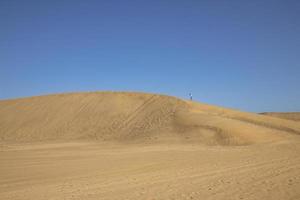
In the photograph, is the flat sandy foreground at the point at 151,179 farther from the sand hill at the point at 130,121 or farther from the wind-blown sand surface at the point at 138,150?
the sand hill at the point at 130,121

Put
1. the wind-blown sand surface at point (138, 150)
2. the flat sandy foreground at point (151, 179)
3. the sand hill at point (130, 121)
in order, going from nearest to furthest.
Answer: the flat sandy foreground at point (151, 179), the wind-blown sand surface at point (138, 150), the sand hill at point (130, 121)

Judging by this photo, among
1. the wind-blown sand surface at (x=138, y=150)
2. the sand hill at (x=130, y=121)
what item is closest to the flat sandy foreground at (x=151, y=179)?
the wind-blown sand surface at (x=138, y=150)

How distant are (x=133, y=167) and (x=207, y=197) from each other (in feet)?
20.5

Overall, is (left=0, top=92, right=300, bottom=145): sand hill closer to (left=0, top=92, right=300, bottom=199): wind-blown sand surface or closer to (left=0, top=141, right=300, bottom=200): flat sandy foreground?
A: (left=0, top=92, right=300, bottom=199): wind-blown sand surface

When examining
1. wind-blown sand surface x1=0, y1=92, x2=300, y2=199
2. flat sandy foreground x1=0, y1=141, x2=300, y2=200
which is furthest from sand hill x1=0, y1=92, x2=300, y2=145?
flat sandy foreground x1=0, y1=141, x2=300, y2=200

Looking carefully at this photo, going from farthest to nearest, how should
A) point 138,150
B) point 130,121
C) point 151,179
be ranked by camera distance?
1. point 130,121
2. point 138,150
3. point 151,179

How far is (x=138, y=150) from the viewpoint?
2138 centimetres

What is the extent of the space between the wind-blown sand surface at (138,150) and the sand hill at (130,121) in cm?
9

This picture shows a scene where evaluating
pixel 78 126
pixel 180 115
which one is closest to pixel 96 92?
pixel 78 126

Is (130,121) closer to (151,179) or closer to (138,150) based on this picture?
(138,150)

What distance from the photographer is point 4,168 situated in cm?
1448

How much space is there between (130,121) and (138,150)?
508 inches

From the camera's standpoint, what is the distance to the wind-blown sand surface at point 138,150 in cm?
959

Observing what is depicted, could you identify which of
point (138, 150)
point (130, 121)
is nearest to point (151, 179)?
point (138, 150)
